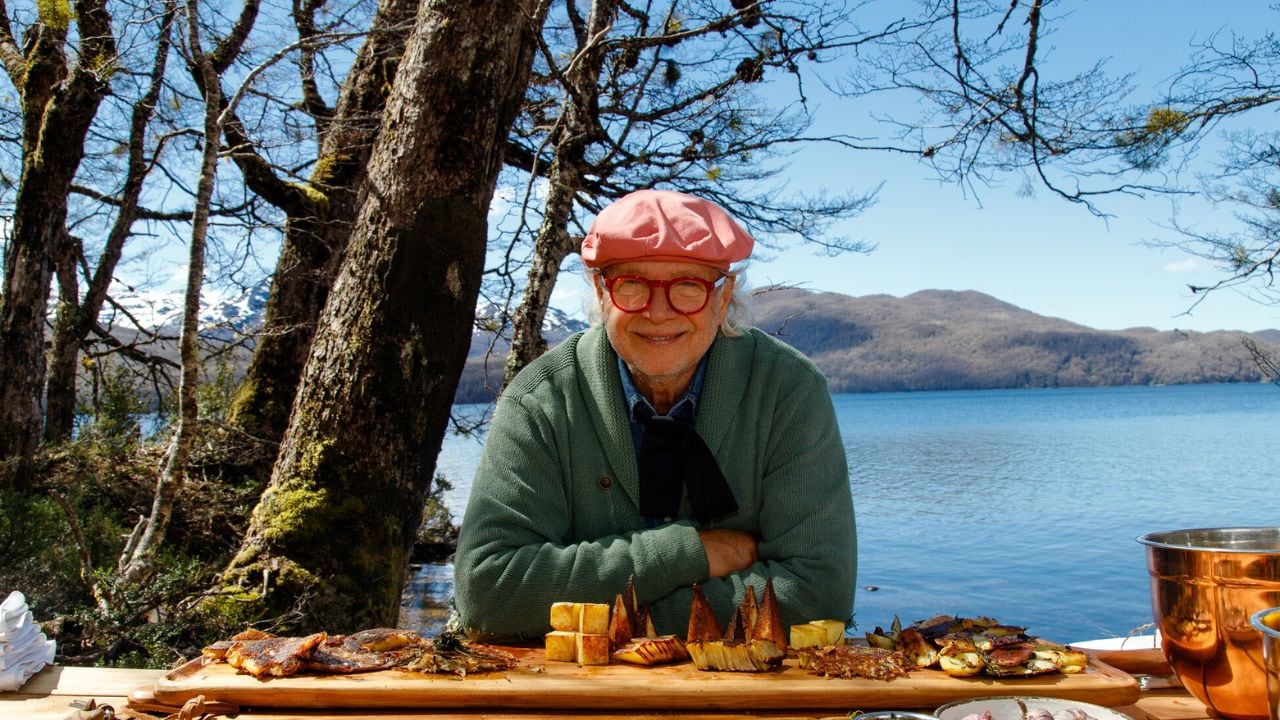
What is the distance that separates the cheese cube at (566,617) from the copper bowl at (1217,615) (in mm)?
1168

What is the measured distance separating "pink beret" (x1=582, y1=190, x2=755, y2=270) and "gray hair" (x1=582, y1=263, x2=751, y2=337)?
0.18m

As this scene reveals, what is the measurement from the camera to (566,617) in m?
2.12

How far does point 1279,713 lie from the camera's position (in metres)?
1.49

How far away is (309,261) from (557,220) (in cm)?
293

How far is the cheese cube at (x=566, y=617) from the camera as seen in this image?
2117mm

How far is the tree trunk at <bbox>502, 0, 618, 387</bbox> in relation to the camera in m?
5.72

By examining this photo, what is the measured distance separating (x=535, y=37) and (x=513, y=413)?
2.51 meters

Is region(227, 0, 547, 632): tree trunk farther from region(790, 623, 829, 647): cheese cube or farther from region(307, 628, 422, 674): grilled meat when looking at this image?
region(790, 623, 829, 647): cheese cube

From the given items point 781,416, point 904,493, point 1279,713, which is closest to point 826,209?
point 781,416

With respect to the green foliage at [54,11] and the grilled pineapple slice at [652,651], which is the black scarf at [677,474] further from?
the green foliage at [54,11]

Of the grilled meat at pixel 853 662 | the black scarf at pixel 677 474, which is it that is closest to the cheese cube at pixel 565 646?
the grilled meat at pixel 853 662

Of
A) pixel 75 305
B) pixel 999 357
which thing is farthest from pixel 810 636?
pixel 999 357

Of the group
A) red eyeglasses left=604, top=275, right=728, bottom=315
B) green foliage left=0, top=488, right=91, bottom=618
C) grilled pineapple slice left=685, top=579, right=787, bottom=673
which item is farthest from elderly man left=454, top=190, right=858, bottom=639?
green foliage left=0, top=488, right=91, bottom=618

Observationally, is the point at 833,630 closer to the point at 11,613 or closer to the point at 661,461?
the point at 661,461
